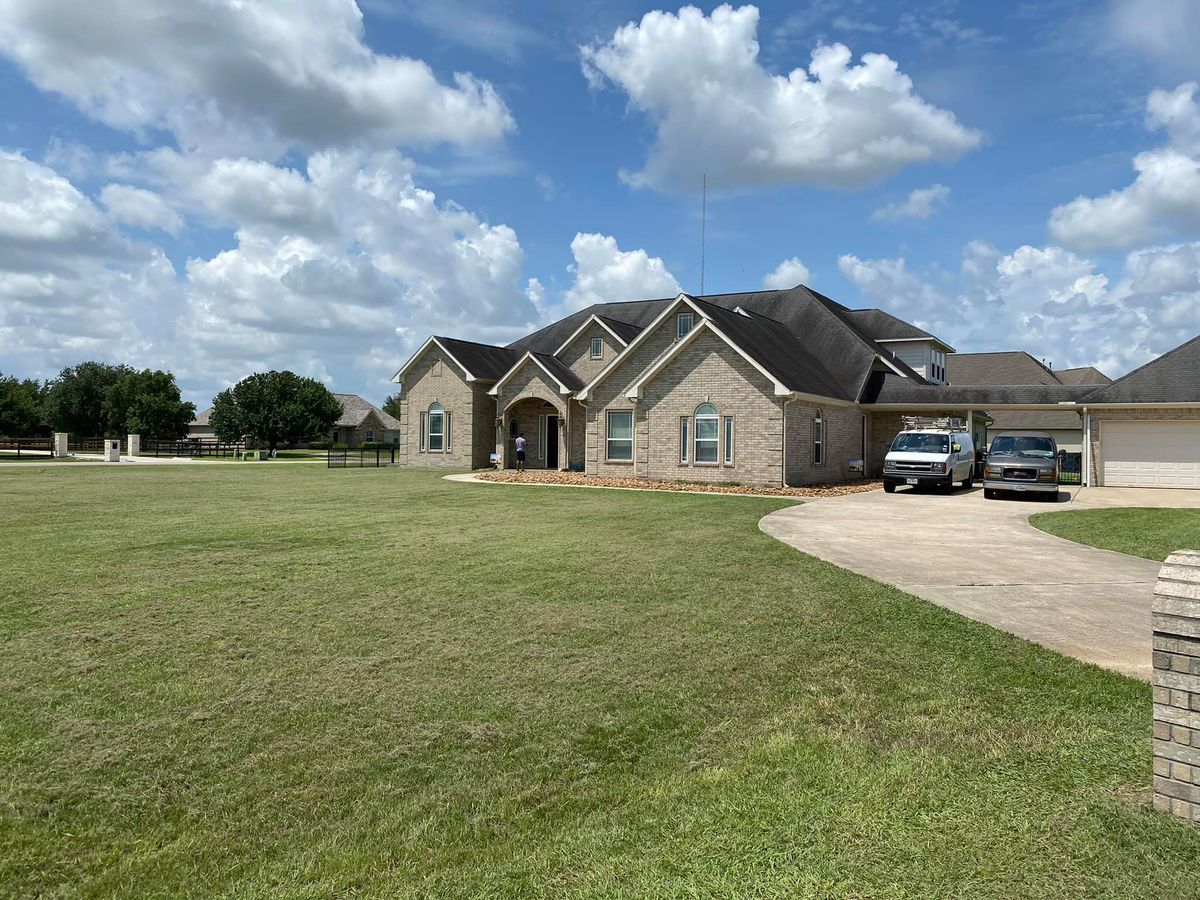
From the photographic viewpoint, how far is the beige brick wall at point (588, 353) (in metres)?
35.3

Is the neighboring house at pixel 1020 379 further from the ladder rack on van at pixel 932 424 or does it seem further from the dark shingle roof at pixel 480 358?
the dark shingle roof at pixel 480 358

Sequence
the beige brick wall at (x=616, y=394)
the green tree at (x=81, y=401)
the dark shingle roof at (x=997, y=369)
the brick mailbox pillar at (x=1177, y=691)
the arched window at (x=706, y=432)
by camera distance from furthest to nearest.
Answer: the green tree at (x=81, y=401) → the dark shingle roof at (x=997, y=369) → the beige brick wall at (x=616, y=394) → the arched window at (x=706, y=432) → the brick mailbox pillar at (x=1177, y=691)

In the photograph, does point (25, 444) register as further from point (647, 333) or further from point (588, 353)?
point (647, 333)

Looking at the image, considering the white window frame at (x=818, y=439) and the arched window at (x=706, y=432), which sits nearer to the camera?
the arched window at (x=706, y=432)

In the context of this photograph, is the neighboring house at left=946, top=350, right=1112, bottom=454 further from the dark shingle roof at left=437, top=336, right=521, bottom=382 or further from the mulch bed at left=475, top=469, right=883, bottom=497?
the dark shingle roof at left=437, top=336, right=521, bottom=382

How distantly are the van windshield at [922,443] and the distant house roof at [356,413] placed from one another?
79302 millimetres

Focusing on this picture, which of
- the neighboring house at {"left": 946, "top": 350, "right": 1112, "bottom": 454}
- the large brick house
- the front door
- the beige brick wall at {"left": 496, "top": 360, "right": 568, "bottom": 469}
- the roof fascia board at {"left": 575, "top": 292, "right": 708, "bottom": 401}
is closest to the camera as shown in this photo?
the large brick house

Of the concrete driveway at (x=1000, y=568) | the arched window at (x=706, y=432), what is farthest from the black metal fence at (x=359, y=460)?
the concrete driveway at (x=1000, y=568)

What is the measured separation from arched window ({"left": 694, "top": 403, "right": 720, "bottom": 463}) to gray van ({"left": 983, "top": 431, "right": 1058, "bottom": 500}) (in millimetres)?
8326

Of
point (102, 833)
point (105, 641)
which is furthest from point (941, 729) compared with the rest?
point (105, 641)

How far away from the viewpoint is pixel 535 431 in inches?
1414

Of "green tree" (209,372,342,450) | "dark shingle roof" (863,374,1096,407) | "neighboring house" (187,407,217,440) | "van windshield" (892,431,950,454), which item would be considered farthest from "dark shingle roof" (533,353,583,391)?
"neighboring house" (187,407,217,440)

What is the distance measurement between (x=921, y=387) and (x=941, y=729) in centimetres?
2755

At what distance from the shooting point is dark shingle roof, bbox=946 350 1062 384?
1993 inches
